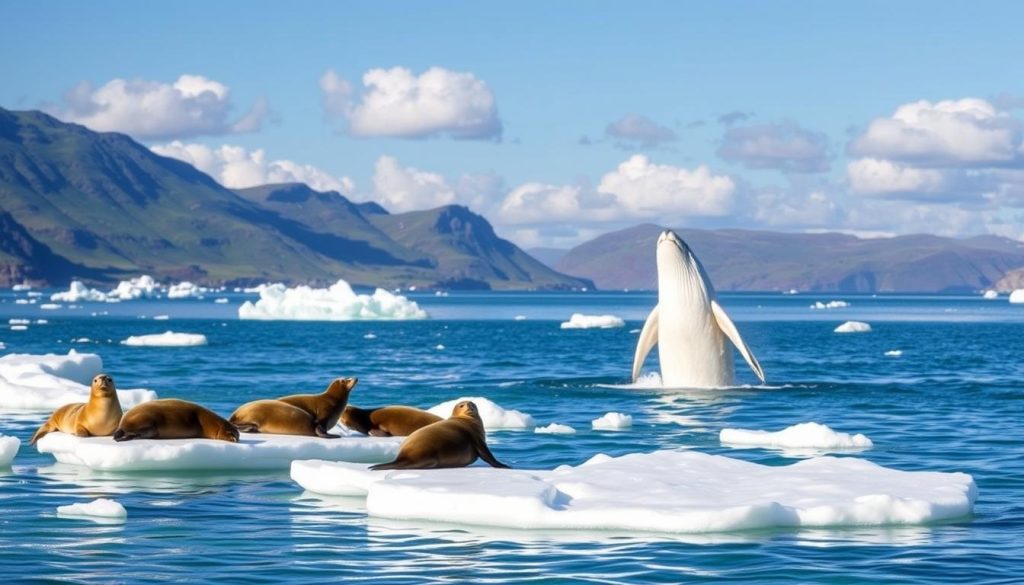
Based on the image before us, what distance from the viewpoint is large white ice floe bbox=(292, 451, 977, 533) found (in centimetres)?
1389

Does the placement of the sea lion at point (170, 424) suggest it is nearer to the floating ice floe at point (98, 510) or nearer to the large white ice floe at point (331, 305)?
the floating ice floe at point (98, 510)

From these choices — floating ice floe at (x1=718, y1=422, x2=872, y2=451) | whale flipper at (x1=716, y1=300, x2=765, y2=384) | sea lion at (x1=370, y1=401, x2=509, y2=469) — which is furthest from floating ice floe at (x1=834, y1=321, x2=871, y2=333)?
sea lion at (x1=370, y1=401, x2=509, y2=469)

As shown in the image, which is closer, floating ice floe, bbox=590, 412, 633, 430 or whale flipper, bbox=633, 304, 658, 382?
floating ice floe, bbox=590, 412, 633, 430

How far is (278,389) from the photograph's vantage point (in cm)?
3925

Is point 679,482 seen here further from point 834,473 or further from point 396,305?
point 396,305

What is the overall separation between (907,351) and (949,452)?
162 feet

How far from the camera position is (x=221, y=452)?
59.2 feet

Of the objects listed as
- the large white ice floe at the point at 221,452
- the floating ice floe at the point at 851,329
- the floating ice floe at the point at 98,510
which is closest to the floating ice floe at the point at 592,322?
the floating ice floe at the point at 851,329

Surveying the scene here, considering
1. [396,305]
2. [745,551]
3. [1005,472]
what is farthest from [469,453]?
[396,305]

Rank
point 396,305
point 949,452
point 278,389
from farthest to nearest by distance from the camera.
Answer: point 396,305, point 278,389, point 949,452

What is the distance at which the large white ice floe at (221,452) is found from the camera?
18.0 m

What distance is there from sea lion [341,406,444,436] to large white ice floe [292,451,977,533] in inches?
129

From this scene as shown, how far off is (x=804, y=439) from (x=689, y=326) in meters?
10.5

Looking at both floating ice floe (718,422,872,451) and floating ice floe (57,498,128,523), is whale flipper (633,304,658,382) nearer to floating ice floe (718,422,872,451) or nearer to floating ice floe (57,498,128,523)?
floating ice floe (718,422,872,451)
